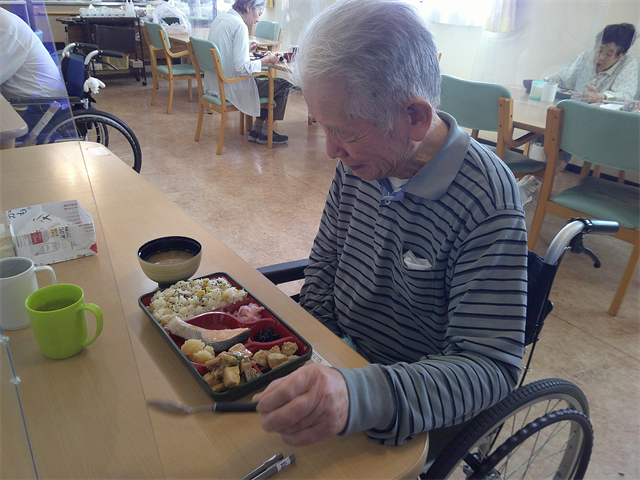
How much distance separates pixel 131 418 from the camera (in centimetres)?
61

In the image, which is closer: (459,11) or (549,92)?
(549,92)

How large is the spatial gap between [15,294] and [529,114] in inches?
105

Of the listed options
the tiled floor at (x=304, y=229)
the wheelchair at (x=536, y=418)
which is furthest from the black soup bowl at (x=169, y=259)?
the tiled floor at (x=304, y=229)

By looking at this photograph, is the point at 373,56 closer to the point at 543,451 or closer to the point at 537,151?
the point at 543,451

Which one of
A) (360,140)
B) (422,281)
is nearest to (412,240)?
(422,281)

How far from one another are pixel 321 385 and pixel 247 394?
13 centimetres

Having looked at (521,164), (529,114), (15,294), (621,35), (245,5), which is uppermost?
(245,5)

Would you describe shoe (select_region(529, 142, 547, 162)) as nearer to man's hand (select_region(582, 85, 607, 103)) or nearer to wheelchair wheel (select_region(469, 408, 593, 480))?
man's hand (select_region(582, 85, 607, 103))

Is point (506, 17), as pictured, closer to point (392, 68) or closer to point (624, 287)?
point (624, 287)

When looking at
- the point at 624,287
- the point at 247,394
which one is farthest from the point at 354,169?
the point at 624,287

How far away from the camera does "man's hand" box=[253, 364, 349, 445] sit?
22.9 inches

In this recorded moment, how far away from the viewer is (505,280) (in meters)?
0.72

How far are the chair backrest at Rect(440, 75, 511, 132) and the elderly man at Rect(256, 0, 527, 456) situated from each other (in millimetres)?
1845

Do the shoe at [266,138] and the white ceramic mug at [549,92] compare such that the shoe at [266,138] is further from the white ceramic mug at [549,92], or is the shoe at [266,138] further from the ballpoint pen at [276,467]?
the ballpoint pen at [276,467]
